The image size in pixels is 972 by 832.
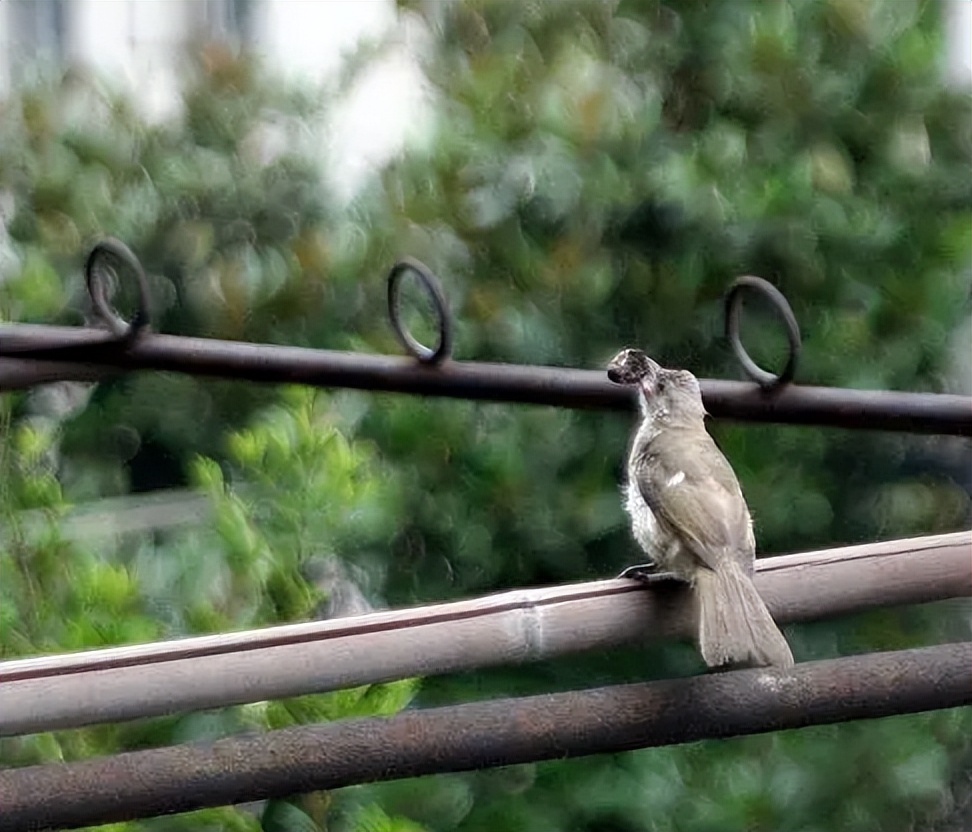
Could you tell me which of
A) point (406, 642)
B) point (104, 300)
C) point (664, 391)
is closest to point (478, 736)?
point (406, 642)

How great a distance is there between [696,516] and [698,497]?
0.11 ft

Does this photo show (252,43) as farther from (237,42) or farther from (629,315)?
(629,315)

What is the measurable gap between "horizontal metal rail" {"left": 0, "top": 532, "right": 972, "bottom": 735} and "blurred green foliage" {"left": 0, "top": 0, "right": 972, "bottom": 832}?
836 mm

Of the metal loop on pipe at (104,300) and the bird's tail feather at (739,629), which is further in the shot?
the metal loop on pipe at (104,300)

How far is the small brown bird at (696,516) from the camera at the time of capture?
0.96m

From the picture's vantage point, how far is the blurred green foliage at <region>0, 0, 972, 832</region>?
184 centimetres

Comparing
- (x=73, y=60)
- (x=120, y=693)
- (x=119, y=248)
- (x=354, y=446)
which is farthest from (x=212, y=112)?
(x=120, y=693)


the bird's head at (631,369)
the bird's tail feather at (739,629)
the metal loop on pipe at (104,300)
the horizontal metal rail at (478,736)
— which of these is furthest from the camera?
the metal loop on pipe at (104,300)

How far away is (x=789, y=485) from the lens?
1961 millimetres

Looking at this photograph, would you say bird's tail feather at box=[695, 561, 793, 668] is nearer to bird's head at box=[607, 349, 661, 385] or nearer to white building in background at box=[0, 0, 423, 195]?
bird's head at box=[607, 349, 661, 385]

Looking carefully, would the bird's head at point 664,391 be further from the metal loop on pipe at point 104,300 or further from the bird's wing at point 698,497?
the metal loop on pipe at point 104,300

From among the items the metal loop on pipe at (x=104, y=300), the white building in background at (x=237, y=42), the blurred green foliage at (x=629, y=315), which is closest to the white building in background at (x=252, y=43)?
the white building in background at (x=237, y=42)

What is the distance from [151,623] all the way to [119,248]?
39 cm

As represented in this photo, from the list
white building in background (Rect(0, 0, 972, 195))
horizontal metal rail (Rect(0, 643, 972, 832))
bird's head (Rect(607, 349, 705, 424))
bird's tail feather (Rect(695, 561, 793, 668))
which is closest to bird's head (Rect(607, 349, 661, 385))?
bird's head (Rect(607, 349, 705, 424))
